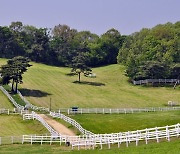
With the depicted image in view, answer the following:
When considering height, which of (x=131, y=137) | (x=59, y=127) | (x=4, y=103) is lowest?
(x=59, y=127)

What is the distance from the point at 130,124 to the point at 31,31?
112763 millimetres

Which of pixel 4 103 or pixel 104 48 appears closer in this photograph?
pixel 4 103

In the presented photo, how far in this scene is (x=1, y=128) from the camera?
53156 mm

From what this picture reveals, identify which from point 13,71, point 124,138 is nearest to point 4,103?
point 13,71

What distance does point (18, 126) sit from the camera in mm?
55875

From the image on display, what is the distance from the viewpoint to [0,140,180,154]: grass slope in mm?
29047

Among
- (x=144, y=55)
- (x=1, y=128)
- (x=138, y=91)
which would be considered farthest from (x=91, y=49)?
(x=1, y=128)

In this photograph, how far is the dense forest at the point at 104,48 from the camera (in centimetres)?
10645

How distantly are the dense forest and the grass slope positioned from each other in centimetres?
6418

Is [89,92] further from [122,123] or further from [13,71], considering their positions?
[122,123]

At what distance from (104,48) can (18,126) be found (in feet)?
313

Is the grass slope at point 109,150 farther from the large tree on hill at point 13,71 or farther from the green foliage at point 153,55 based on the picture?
the green foliage at point 153,55

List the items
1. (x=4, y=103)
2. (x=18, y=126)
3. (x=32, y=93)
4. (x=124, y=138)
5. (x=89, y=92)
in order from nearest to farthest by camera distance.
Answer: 1. (x=124, y=138)
2. (x=18, y=126)
3. (x=4, y=103)
4. (x=32, y=93)
5. (x=89, y=92)

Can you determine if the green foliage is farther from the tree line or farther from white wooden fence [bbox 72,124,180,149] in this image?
white wooden fence [bbox 72,124,180,149]
